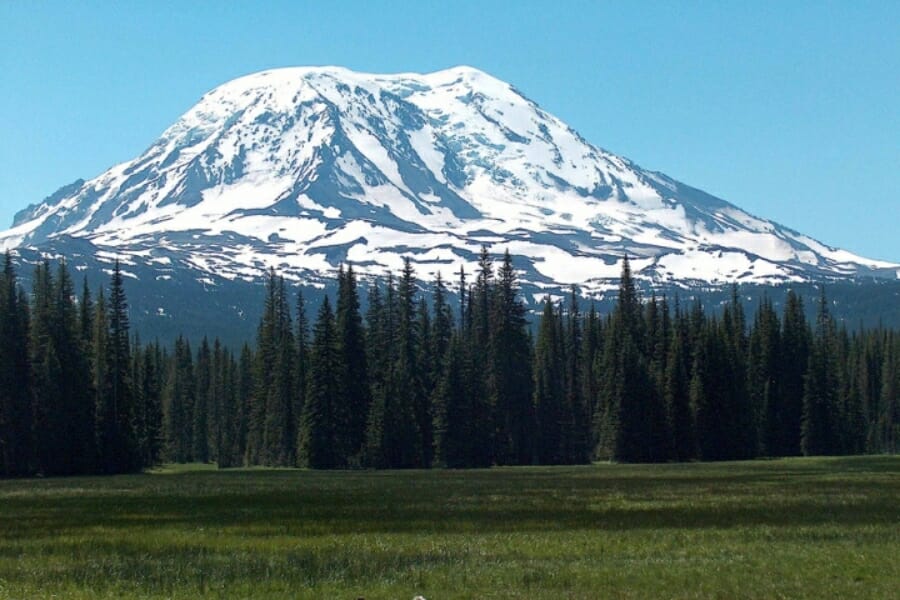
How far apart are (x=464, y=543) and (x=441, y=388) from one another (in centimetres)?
7870

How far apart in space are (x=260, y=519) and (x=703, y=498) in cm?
1726

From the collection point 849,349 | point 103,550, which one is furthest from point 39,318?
point 849,349

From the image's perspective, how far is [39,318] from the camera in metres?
104

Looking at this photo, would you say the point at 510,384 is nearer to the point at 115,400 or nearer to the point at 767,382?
the point at 767,382

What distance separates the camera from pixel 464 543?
114 ft

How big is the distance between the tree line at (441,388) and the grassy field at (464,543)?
4251 cm

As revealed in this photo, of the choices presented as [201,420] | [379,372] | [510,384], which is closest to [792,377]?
[510,384]

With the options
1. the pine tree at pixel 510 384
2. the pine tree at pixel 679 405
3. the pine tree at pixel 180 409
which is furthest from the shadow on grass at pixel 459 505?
the pine tree at pixel 180 409

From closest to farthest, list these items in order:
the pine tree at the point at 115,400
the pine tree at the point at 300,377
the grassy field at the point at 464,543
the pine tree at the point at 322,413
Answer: the grassy field at the point at 464,543 → the pine tree at the point at 115,400 → the pine tree at the point at 322,413 → the pine tree at the point at 300,377

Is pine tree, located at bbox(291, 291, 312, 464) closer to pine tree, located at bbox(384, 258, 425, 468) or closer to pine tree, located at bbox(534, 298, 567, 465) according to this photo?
pine tree, located at bbox(384, 258, 425, 468)

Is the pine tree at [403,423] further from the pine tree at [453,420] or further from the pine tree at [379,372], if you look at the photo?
the pine tree at [453,420]

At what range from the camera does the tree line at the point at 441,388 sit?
329ft

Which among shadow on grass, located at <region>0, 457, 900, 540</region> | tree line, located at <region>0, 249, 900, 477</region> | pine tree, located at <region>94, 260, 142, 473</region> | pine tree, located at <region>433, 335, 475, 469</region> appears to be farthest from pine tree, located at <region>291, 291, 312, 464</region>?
shadow on grass, located at <region>0, 457, 900, 540</region>

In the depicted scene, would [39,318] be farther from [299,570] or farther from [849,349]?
[849,349]
